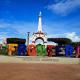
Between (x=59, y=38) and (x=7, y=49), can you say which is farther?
(x=59, y=38)

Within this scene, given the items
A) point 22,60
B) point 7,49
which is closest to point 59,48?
point 7,49

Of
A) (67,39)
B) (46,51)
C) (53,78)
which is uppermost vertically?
(67,39)

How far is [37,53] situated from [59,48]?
11.0 ft

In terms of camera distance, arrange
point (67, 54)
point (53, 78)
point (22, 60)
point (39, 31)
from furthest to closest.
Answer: point (39, 31), point (67, 54), point (22, 60), point (53, 78)

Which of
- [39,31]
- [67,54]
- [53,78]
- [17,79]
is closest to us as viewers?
[17,79]

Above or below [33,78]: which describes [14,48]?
above

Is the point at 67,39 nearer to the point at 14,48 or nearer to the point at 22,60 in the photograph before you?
the point at 14,48

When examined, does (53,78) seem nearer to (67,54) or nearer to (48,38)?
(67,54)

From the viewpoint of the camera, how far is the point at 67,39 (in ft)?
269

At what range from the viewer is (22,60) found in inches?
1048

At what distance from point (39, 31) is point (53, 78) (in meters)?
58.5

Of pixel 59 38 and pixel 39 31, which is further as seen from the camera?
pixel 59 38

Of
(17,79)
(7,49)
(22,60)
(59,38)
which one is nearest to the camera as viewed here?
(17,79)

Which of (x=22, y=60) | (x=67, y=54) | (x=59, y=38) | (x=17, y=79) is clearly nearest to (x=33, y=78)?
(x=17, y=79)
